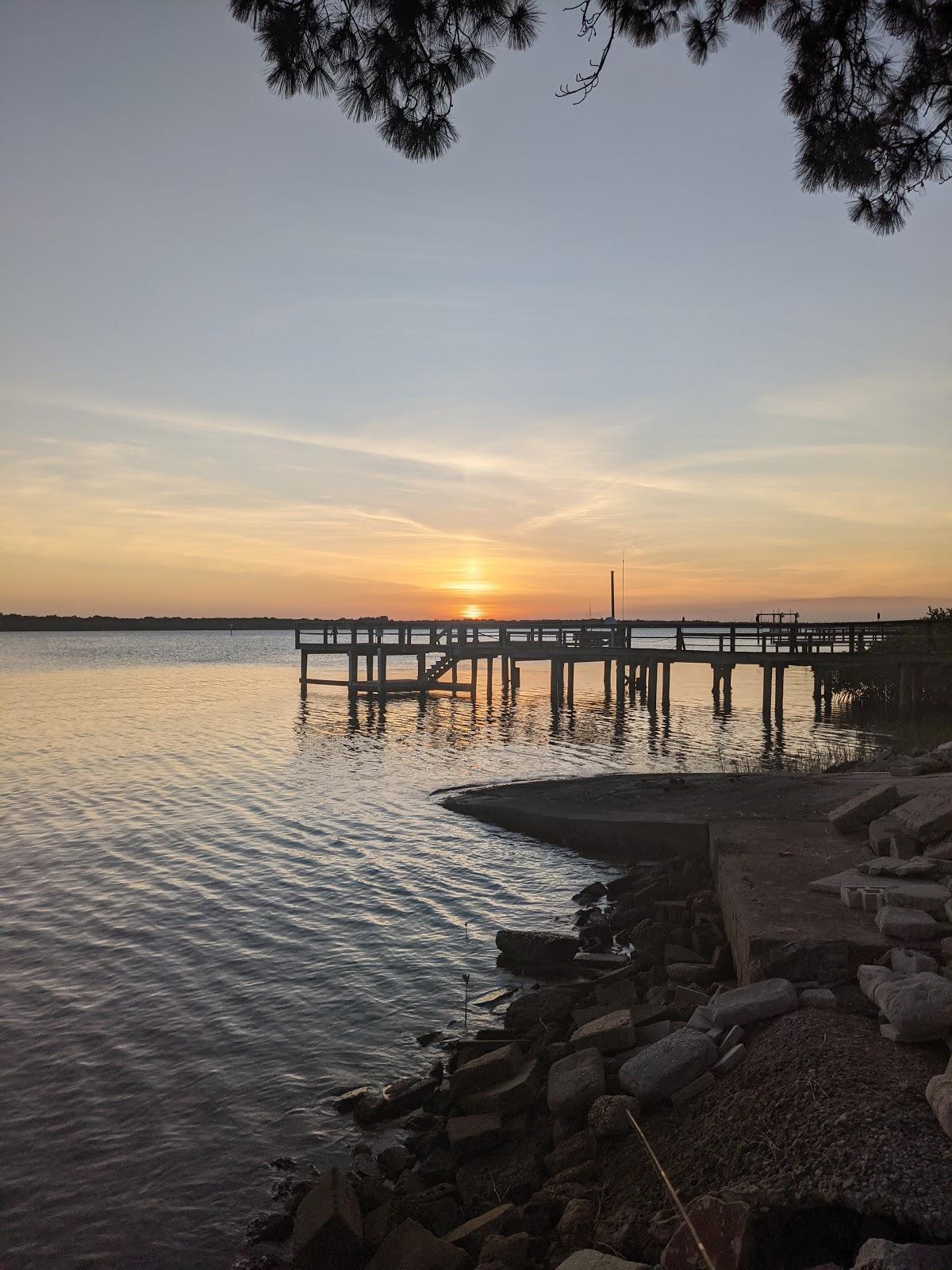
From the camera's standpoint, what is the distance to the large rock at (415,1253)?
177 inches

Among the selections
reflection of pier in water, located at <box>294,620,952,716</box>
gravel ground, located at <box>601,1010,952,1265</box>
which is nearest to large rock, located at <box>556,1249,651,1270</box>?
gravel ground, located at <box>601,1010,952,1265</box>

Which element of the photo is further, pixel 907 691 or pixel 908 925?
pixel 907 691

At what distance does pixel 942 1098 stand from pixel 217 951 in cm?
793

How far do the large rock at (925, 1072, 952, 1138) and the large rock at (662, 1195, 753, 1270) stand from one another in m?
0.97

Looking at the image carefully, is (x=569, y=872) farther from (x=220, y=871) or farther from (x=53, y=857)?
(x=53, y=857)

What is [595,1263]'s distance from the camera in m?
3.86

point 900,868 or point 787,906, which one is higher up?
point 900,868

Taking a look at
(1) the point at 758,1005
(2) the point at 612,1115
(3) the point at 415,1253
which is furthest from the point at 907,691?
(3) the point at 415,1253

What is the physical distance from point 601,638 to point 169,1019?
38.6 m

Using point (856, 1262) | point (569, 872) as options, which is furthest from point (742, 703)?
point (856, 1262)

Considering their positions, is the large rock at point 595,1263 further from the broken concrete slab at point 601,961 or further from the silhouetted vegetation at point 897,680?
the silhouetted vegetation at point 897,680

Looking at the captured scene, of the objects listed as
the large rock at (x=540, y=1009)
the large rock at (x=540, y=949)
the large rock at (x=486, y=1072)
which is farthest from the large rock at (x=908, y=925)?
the large rock at (x=540, y=949)

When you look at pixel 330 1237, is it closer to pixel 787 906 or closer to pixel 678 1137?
pixel 678 1137

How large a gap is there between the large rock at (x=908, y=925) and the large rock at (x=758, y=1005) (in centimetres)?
103
